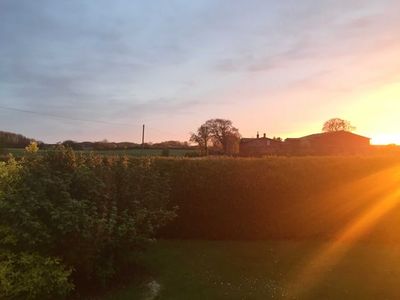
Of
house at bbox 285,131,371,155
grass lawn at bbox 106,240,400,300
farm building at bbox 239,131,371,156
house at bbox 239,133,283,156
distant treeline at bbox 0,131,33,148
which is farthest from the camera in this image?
house at bbox 239,133,283,156

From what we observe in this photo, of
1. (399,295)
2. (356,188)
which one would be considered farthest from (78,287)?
(356,188)

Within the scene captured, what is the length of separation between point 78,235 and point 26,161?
7.22 ft

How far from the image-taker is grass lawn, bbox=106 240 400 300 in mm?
8281

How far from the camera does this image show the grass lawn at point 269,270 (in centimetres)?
828

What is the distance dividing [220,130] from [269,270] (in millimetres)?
63082

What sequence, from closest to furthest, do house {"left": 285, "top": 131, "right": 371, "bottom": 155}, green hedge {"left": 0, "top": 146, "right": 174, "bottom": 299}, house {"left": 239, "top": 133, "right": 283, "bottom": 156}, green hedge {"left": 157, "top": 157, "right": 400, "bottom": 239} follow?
Result: green hedge {"left": 0, "top": 146, "right": 174, "bottom": 299} < green hedge {"left": 157, "top": 157, "right": 400, "bottom": 239} < house {"left": 285, "top": 131, "right": 371, "bottom": 155} < house {"left": 239, "top": 133, "right": 283, "bottom": 156}

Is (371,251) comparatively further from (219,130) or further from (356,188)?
(219,130)

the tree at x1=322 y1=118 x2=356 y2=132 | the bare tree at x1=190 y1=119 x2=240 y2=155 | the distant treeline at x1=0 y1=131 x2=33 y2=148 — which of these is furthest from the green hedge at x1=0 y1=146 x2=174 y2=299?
the tree at x1=322 y1=118 x2=356 y2=132

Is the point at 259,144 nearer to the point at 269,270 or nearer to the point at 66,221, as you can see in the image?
the point at 269,270

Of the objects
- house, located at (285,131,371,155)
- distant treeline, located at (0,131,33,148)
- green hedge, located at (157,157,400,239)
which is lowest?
green hedge, located at (157,157,400,239)

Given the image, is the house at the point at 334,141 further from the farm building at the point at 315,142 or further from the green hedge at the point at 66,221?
the green hedge at the point at 66,221

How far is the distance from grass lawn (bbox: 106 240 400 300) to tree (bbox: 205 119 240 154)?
5803 centimetres

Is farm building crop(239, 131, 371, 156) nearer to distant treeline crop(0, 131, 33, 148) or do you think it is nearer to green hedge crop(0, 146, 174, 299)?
distant treeline crop(0, 131, 33, 148)

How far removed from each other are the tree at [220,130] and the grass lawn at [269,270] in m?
58.0
